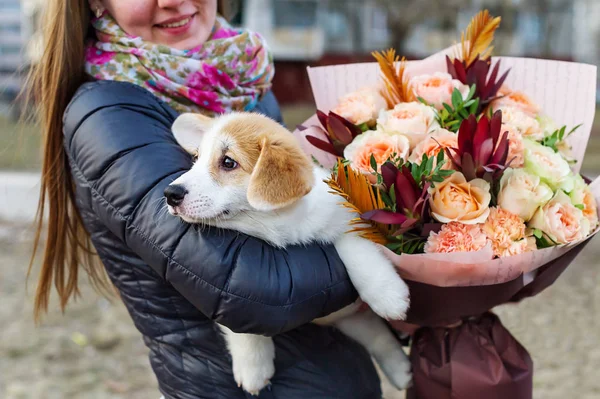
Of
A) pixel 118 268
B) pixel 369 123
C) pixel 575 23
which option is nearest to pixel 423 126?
pixel 369 123

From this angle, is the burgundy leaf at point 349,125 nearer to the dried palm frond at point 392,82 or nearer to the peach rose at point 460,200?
the dried palm frond at point 392,82

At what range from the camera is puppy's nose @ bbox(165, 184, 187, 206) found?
143 centimetres

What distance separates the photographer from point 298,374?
170 centimetres

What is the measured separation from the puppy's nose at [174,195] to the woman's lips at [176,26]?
63cm

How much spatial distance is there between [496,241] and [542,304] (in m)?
4.31

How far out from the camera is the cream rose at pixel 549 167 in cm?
162

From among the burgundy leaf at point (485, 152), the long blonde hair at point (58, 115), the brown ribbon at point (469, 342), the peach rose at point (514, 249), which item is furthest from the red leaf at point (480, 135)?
the long blonde hair at point (58, 115)

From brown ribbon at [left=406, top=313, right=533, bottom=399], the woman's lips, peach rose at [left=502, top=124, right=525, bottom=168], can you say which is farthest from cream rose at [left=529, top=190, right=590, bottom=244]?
the woman's lips

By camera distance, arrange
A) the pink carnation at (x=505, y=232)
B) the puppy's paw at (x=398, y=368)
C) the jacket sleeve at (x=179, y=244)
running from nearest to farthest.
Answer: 1. the jacket sleeve at (x=179, y=244)
2. the pink carnation at (x=505, y=232)
3. the puppy's paw at (x=398, y=368)

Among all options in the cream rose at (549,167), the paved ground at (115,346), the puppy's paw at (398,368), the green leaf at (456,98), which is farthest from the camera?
the paved ground at (115,346)

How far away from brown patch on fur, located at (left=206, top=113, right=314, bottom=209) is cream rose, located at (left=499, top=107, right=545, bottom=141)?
0.57 meters

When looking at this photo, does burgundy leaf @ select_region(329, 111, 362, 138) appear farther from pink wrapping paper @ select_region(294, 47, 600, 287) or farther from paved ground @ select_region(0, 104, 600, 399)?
paved ground @ select_region(0, 104, 600, 399)

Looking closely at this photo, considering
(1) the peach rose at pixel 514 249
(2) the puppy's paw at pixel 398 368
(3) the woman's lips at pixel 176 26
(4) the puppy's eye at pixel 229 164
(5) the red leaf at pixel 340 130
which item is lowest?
(2) the puppy's paw at pixel 398 368

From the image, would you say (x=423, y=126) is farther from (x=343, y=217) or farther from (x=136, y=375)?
(x=136, y=375)
